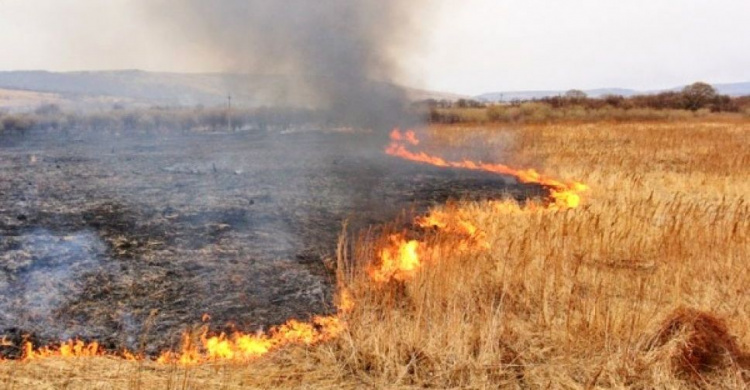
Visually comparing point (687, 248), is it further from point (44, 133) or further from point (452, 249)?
point (44, 133)

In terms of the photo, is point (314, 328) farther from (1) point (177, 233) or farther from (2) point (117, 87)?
(2) point (117, 87)

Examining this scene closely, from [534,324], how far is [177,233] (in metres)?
5.69

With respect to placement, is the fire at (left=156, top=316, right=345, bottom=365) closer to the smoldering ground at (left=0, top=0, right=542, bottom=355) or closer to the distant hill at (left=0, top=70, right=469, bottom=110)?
the smoldering ground at (left=0, top=0, right=542, bottom=355)

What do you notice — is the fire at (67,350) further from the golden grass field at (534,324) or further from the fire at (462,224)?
the fire at (462,224)

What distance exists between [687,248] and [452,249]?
356 centimetres

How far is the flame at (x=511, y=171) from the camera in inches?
472

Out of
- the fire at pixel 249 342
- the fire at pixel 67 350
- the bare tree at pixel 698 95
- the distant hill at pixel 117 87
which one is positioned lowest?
the fire at pixel 249 342

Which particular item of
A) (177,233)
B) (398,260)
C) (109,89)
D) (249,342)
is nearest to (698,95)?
(398,260)

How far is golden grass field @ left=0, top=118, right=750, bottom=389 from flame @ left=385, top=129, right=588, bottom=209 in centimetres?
262

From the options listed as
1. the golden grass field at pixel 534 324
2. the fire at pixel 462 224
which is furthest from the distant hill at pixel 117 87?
the golden grass field at pixel 534 324

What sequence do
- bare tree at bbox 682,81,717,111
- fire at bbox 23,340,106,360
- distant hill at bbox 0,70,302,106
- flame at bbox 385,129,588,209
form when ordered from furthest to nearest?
distant hill at bbox 0,70,302,106 < bare tree at bbox 682,81,717,111 < flame at bbox 385,129,588,209 < fire at bbox 23,340,106,360

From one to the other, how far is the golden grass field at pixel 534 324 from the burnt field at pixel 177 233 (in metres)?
0.75

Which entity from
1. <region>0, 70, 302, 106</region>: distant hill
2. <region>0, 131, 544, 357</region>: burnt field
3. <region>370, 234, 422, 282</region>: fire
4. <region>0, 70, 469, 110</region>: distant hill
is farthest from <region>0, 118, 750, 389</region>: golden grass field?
<region>0, 70, 302, 106</region>: distant hill

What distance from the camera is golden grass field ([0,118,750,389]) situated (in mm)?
4289
